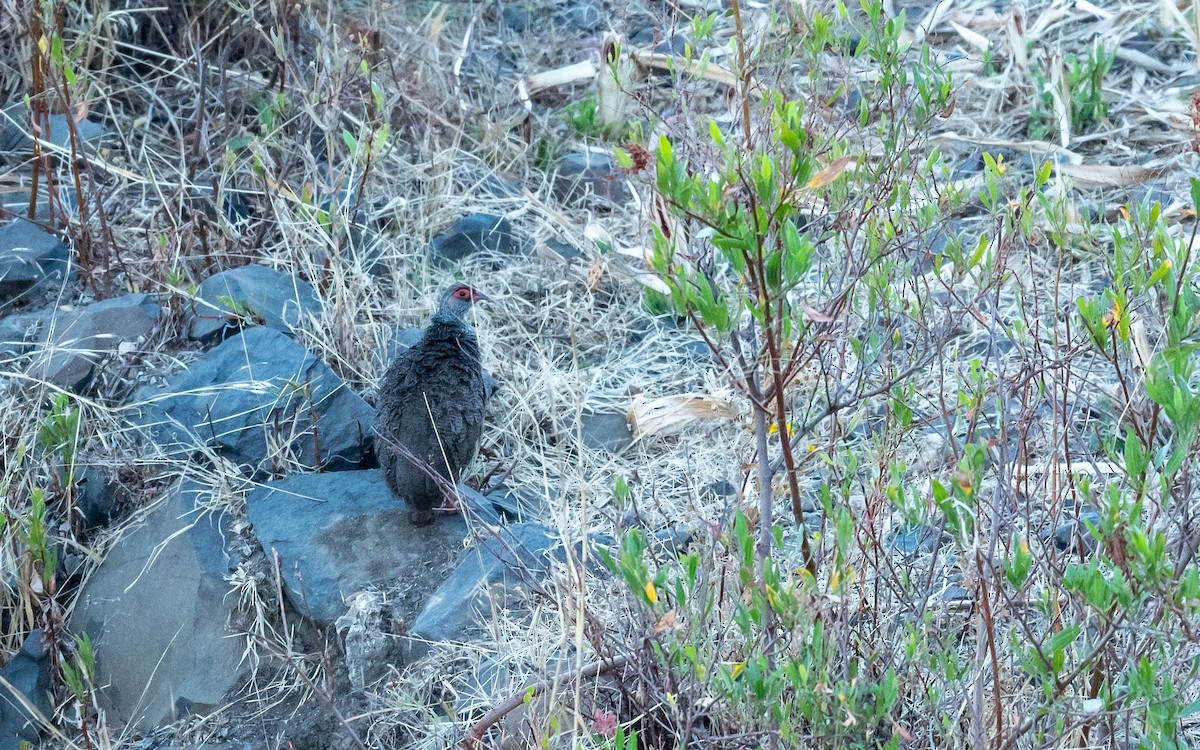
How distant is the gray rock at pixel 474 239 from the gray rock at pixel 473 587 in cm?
224

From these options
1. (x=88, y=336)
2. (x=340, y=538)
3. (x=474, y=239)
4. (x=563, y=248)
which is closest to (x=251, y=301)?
(x=88, y=336)

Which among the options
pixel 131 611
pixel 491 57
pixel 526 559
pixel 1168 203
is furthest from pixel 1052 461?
pixel 491 57

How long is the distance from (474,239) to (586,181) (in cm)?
89

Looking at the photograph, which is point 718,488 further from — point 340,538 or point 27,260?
point 27,260

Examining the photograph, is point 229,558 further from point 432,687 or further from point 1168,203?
point 1168,203

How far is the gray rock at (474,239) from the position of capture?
5961mm

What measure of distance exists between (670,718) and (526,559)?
1132mm

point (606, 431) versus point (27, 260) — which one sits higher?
point (27, 260)

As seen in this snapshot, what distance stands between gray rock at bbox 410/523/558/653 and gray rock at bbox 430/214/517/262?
2242 mm

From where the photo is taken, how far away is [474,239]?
19.8 ft

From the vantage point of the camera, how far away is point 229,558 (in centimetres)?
431

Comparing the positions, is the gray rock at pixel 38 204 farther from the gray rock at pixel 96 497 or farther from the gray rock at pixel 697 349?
the gray rock at pixel 697 349

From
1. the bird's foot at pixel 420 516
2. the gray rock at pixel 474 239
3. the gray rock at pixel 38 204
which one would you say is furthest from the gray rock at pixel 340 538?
the gray rock at pixel 38 204

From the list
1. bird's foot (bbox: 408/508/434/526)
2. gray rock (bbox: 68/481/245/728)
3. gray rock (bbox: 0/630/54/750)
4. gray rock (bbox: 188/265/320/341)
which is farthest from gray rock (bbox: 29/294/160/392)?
bird's foot (bbox: 408/508/434/526)
